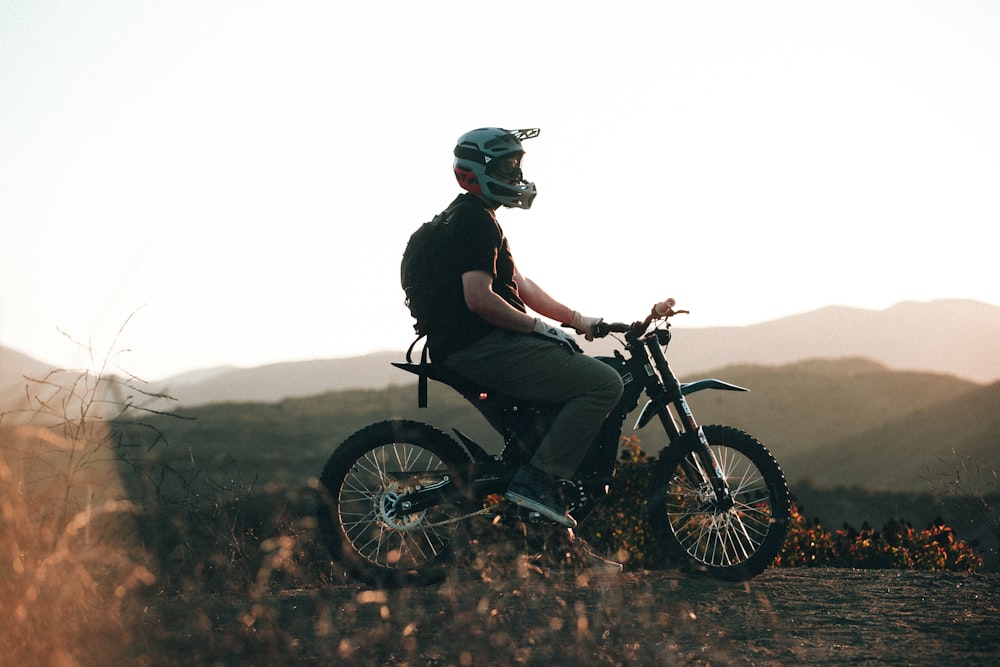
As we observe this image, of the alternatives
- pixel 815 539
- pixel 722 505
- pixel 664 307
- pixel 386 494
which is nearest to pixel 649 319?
pixel 664 307

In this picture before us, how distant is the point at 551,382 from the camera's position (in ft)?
19.6

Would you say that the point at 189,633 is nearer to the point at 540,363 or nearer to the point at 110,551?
the point at 110,551

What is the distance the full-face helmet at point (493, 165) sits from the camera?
240 inches

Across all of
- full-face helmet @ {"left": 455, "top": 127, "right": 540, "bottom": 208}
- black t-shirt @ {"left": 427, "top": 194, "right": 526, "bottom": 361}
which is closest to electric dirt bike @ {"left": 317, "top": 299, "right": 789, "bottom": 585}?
black t-shirt @ {"left": 427, "top": 194, "right": 526, "bottom": 361}

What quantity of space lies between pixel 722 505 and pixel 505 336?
183cm

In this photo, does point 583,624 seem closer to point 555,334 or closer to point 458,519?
point 458,519

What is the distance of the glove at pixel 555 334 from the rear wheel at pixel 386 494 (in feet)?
2.88

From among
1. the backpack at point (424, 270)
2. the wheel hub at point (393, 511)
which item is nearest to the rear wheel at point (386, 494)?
the wheel hub at point (393, 511)

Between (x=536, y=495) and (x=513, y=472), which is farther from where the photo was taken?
(x=513, y=472)

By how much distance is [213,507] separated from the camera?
351 inches

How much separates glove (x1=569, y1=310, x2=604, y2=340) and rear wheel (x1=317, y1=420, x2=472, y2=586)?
3.42 ft

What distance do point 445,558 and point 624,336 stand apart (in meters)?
1.80

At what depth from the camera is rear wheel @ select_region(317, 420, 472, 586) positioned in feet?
19.8

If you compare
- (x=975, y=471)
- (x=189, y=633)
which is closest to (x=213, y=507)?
(x=189, y=633)
